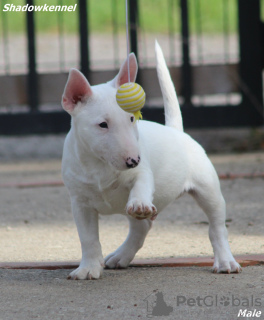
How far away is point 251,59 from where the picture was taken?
28.8 feet

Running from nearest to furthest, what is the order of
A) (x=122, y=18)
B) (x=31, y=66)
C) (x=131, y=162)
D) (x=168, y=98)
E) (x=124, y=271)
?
(x=131, y=162) < (x=124, y=271) < (x=168, y=98) < (x=31, y=66) < (x=122, y=18)

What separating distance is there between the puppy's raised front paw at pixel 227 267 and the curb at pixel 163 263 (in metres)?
0.12

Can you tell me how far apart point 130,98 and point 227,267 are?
3.45 feet

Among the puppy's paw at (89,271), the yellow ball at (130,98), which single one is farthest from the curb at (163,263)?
the yellow ball at (130,98)

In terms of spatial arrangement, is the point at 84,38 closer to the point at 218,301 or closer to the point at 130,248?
the point at 130,248

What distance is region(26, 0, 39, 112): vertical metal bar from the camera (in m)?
8.66

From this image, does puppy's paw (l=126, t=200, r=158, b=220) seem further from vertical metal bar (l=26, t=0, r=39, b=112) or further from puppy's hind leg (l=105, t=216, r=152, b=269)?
vertical metal bar (l=26, t=0, r=39, b=112)

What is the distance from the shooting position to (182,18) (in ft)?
28.8

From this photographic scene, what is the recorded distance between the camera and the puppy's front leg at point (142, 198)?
9.39 ft

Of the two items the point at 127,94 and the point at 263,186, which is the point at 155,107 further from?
the point at 127,94

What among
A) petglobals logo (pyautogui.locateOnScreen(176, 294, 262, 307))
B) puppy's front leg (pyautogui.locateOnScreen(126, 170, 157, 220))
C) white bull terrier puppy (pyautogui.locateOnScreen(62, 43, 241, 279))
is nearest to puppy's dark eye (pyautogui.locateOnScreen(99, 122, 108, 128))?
white bull terrier puppy (pyautogui.locateOnScreen(62, 43, 241, 279))

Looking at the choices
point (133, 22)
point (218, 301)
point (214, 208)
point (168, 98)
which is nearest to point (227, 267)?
point (214, 208)

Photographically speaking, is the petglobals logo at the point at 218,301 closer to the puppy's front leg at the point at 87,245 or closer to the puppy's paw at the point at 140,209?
the puppy's paw at the point at 140,209

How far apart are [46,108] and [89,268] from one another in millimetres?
5997
